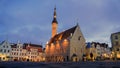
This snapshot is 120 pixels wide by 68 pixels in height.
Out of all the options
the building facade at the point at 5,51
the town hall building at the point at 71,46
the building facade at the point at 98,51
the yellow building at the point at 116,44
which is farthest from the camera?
the building facade at the point at 98,51

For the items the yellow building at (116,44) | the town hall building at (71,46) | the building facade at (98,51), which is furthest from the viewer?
the building facade at (98,51)

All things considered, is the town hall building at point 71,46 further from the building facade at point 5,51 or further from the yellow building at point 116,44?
the building facade at point 5,51

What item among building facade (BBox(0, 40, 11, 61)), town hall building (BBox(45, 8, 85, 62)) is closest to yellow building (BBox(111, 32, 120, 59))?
town hall building (BBox(45, 8, 85, 62))

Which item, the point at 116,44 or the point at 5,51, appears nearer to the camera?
the point at 116,44

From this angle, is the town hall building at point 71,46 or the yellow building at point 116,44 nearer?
the town hall building at point 71,46

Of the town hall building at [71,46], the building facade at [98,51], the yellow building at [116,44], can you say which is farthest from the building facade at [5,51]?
the yellow building at [116,44]

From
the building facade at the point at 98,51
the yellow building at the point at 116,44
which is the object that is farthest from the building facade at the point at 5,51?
the yellow building at the point at 116,44

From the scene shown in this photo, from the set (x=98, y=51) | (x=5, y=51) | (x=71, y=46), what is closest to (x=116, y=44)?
(x=71, y=46)

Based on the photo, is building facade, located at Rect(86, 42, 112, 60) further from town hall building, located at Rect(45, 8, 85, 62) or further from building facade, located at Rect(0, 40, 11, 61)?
building facade, located at Rect(0, 40, 11, 61)

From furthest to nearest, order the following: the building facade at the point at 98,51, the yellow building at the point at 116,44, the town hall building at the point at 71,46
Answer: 1. the building facade at the point at 98,51
2. the yellow building at the point at 116,44
3. the town hall building at the point at 71,46

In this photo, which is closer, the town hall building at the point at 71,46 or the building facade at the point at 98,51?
the town hall building at the point at 71,46

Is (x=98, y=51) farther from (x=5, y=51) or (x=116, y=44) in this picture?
(x=5, y=51)

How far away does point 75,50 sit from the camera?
7256cm

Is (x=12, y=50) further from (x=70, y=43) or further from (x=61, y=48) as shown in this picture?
(x=70, y=43)
